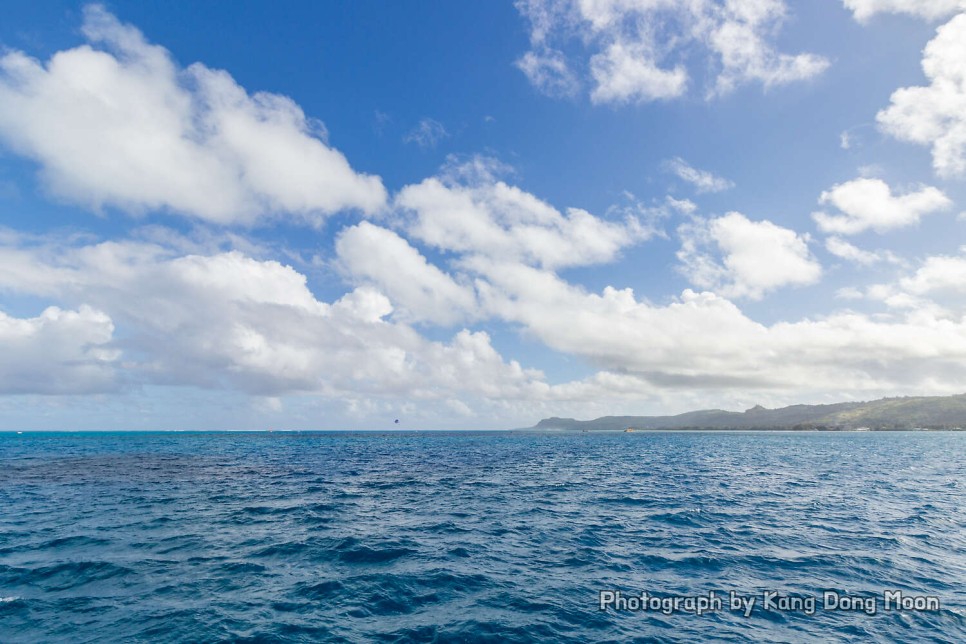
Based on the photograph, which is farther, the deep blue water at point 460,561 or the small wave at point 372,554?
the small wave at point 372,554

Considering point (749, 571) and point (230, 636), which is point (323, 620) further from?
point (749, 571)

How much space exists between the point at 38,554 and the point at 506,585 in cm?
2743

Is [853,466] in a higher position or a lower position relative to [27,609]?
lower

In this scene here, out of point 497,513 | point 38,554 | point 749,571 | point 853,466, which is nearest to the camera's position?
point 749,571

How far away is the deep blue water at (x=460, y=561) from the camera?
679 inches

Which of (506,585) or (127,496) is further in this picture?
(127,496)

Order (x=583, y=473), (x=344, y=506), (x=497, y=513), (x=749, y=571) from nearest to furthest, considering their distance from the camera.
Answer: (x=749, y=571) → (x=497, y=513) → (x=344, y=506) → (x=583, y=473)

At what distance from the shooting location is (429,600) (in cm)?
1956

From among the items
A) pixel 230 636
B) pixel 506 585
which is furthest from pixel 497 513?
pixel 230 636

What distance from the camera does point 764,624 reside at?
17.6 m

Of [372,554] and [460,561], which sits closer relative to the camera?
[460,561]

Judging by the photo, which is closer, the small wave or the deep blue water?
the deep blue water

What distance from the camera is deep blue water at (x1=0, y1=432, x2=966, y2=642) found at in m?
17.2

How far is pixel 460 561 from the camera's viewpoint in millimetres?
24781
